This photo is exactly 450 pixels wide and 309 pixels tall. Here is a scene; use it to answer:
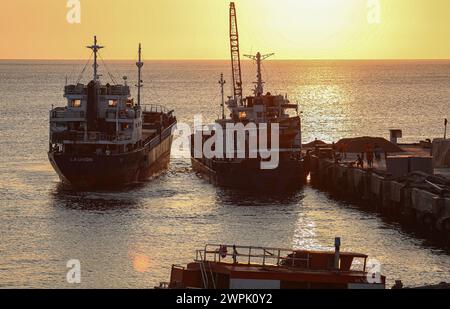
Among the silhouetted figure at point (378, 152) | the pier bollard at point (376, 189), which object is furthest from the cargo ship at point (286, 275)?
the silhouetted figure at point (378, 152)

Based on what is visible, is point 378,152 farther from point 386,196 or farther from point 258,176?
point 386,196

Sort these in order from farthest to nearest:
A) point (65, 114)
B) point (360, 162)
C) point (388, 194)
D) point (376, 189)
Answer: point (65, 114) < point (360, 162) < point (376, 189) < point (388, 194)

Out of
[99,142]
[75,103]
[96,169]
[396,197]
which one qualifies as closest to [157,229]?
[396,197]

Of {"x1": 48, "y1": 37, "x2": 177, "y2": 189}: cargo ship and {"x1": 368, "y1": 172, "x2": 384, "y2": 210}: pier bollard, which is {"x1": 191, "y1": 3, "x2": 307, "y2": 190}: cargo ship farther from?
{"x1": 368, "y1": 172, "x2": 384, "y2": 210}: pier bollard

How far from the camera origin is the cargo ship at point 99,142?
327 ft

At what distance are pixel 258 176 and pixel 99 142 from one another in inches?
503

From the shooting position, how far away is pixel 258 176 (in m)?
99.3

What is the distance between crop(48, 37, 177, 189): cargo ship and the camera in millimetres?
99688

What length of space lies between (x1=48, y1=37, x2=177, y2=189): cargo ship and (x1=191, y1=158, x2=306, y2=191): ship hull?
24.1ft

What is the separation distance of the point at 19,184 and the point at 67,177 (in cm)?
524

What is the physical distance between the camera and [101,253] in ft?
235

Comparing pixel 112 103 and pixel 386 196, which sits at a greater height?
pixel 112 103

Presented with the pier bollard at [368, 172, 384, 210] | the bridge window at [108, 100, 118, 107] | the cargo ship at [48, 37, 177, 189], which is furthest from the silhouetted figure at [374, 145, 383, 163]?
the bridge window at [108, 100, 118, 107]
